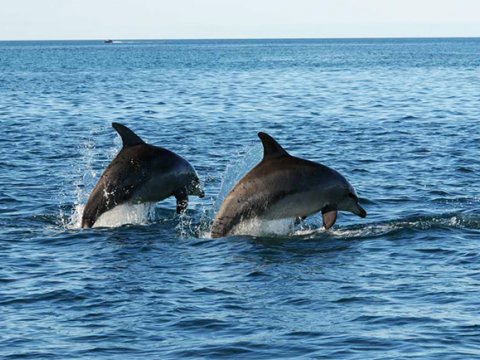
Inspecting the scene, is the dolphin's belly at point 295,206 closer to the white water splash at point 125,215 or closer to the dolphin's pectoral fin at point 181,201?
the dolphin's pectoral fin at point 181,201

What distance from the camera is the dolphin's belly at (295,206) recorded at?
19141 mm

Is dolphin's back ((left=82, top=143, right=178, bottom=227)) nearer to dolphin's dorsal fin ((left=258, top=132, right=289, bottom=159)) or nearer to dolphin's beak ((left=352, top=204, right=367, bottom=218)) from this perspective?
dolphin's dorsal fin ((left=258, top=132, right=289, bottom=159))

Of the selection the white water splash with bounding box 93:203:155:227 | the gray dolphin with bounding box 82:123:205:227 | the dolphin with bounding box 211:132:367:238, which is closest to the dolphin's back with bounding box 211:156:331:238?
the dolphin with bounding box 211:132:367:238

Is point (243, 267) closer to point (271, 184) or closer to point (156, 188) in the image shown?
point (271, 184)

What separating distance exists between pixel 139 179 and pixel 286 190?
3.20 meters

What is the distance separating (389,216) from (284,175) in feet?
13.3

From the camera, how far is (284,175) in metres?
19.1

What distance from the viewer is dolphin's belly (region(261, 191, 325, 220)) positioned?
19141 mm

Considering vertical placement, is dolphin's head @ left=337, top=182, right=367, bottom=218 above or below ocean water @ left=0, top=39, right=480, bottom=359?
above

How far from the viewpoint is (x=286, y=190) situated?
1909cm

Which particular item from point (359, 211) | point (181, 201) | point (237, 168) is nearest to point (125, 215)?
point (181, 201)

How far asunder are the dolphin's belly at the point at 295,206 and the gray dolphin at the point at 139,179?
212 centimetres

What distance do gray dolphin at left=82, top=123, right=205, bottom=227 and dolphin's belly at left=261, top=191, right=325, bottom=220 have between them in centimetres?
212

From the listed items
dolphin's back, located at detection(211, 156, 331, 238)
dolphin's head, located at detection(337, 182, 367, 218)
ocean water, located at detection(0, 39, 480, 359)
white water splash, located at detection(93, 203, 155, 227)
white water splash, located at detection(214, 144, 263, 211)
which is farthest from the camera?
white water splash, located at detection(214, 144, 263, 211)
